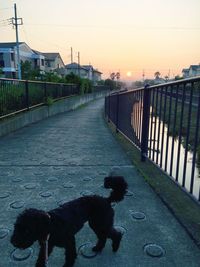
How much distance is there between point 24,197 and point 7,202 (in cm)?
20

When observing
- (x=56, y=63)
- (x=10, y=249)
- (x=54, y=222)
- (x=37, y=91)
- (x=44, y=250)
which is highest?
(x=56, y=63)

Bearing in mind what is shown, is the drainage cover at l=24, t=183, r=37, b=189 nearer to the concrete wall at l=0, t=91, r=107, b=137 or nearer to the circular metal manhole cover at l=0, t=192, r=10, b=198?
the circular metal manhole cover at l=0, t=192, r=10, b=198

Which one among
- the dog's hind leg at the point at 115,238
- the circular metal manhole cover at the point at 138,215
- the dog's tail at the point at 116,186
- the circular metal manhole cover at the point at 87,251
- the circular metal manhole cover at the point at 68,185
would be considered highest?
the dog's tail at the point at 116,186

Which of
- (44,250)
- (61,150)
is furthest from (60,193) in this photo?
(61,150)

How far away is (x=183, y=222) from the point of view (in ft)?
7.81

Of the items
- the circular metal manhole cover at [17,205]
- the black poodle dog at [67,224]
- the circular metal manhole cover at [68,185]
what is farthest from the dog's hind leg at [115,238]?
the circular metal manhole cover at [68,185]

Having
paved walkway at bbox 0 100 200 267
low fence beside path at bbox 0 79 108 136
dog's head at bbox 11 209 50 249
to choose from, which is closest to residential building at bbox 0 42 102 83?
low fence beside path at bbox 0 79 108 136

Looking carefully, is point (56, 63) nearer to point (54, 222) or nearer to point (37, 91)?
point (37, 91)

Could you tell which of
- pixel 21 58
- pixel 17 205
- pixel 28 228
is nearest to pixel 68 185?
pixel 17 205

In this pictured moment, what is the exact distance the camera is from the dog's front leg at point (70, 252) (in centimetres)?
173

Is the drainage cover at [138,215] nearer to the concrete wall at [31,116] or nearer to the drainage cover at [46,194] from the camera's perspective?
the drainage cover at [46,194]

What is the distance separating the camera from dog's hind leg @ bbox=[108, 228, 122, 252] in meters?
1.98

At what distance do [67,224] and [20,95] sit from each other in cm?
746

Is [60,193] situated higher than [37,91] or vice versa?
[37,91]
